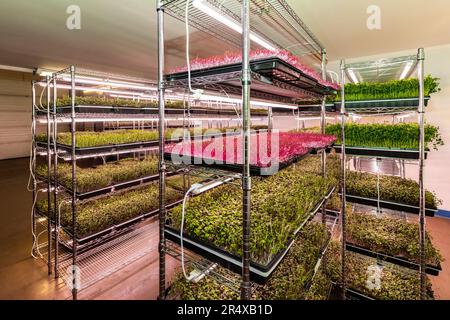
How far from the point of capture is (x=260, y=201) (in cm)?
216

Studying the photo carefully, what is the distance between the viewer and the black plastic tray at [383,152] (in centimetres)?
286

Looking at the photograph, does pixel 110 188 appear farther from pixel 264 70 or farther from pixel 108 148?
pixel 264 70

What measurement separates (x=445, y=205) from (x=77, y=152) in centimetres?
758

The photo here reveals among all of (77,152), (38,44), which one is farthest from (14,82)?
(77,152)

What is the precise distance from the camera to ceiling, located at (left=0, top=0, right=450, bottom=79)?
3449mm

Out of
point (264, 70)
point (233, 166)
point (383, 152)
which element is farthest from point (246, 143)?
point (383, 152)

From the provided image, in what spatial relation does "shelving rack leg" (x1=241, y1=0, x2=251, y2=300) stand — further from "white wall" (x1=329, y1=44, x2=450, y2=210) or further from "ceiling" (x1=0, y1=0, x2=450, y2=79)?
"white wall" (x1=329, y1=44, x2=450, y2=210)

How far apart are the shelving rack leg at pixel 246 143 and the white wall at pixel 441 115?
610 centimetres

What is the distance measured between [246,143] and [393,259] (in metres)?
2.90

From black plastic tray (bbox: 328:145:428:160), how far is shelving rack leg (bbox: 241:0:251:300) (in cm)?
256

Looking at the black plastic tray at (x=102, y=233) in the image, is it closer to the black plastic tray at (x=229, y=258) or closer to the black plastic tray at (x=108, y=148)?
the black plastic tray at (x=108, y=148)

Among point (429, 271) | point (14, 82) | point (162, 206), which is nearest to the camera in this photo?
point (162, 206)

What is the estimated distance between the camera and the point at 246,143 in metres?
1.38

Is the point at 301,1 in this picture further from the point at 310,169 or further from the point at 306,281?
the point at 306,281
